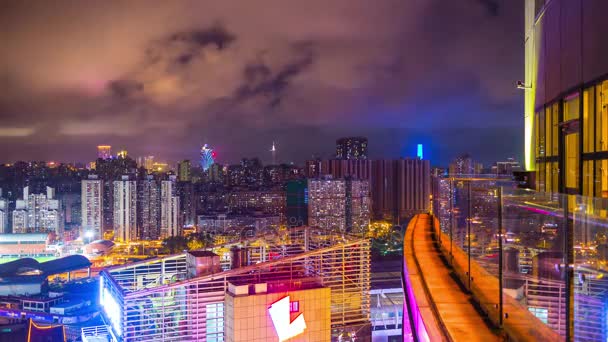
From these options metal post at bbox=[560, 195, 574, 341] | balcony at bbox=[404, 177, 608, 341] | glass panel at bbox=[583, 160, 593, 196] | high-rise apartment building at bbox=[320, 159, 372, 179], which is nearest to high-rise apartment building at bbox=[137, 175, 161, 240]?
high-rise apartment building at bbox=[320, 159, 372, 179]

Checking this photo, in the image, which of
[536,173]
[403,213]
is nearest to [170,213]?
[403,213]

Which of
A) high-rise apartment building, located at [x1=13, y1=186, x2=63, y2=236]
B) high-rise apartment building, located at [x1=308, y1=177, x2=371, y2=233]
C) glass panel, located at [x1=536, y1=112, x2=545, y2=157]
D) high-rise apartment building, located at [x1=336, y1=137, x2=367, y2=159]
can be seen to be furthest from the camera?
high-rise apartment building, located at [x1=336, y1=137, x2=367, y2=159]

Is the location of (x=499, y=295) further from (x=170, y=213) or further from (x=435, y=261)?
(x=170, y=213)

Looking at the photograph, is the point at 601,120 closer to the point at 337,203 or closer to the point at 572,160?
the point at 572,160

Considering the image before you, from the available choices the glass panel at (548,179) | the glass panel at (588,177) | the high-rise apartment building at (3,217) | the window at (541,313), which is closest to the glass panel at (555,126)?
the glass panel at (548,179)

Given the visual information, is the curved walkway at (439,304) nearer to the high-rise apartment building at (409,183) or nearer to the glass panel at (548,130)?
the glass panel at (548,130)

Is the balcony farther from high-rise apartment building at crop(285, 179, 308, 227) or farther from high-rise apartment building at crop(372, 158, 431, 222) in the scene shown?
high-rise apartment building at crop(372, 158, 431, 222)
